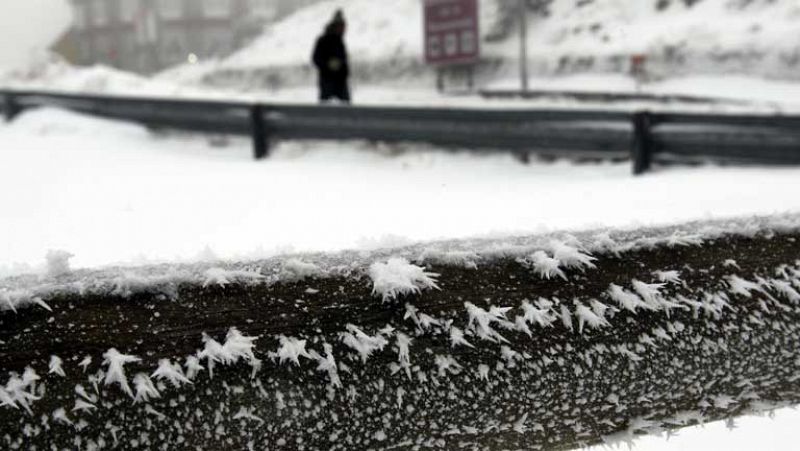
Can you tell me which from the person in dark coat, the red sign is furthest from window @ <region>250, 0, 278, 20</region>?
the person in dark coat

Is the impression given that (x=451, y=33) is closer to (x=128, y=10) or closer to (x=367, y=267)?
(x=367, y=267)

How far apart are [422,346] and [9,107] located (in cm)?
1853

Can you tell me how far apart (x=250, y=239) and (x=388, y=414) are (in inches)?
254

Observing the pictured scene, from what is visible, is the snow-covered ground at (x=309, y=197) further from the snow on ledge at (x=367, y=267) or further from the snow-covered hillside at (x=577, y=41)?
the snow-covered hillside at (x=577, y=41)

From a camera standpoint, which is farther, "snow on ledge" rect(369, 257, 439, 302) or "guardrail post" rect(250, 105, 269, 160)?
"guardrail post" rect(250, 105, 269, 160)

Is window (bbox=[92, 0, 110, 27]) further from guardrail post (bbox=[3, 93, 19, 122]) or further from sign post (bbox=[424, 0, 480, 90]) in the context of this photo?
guardrail post (bbox=[3, 93, 19, 122])

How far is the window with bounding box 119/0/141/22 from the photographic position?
194ft

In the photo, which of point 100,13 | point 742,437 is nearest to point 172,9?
point 100,13

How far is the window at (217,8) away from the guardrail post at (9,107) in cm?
4103

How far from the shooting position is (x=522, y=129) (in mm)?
10359

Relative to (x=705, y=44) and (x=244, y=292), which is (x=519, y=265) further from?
(x=705, y=44)

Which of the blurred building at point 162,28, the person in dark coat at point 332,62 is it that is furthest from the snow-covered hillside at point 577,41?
the blurred building at point 162,28

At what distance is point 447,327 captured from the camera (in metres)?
1.05

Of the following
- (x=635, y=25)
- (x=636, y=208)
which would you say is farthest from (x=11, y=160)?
(x=635, y=25)
